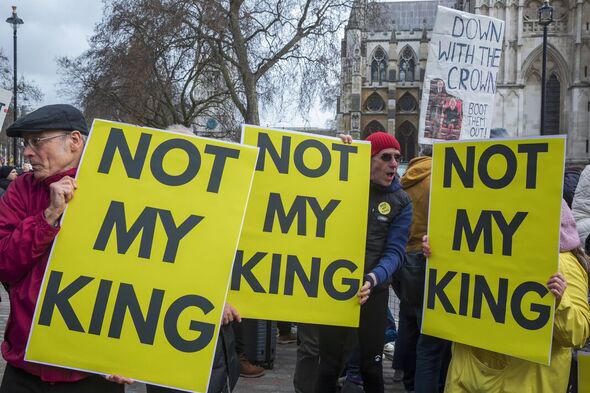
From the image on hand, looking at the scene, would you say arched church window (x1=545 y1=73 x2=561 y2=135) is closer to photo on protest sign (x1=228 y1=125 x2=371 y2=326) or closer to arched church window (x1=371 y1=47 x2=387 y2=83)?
arched church window (x1=371 y1=47 x2=387 y2=83)

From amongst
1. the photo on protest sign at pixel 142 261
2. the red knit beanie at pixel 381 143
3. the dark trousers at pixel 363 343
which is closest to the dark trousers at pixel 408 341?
the dark trousers at pixel 363 343

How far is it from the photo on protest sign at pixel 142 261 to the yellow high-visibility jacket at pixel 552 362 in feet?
4.66

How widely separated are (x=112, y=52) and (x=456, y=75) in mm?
16562

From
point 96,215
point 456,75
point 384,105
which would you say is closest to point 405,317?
point 456,75

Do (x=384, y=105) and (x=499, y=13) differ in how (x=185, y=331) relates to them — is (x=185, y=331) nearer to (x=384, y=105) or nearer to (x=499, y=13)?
(x=499, y=13)

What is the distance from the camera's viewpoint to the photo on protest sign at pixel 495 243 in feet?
8.54

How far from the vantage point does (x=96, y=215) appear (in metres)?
2.29

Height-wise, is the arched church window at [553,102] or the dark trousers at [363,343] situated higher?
the arched church window at [553,102]

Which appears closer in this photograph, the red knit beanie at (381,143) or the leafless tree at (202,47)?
the red knit beanie at (381,143)

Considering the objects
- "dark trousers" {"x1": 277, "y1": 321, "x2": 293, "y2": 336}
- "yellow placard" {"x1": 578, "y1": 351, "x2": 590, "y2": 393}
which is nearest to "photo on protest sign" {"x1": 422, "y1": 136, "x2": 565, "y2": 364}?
"yellow placard" {"x1": 578, "y1": 351, "x2": 590, "y2": 393}

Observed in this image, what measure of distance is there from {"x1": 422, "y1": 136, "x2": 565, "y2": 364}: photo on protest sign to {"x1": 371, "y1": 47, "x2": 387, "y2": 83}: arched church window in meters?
60.5

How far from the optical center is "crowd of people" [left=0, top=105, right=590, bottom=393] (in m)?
2.20

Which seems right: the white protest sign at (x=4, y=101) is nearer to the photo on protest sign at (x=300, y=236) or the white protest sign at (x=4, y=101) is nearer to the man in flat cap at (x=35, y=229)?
the photo on protest sign at (x=300, y=236)

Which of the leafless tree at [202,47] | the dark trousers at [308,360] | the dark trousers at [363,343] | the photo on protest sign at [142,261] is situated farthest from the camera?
the leafless tree at [202,47]
